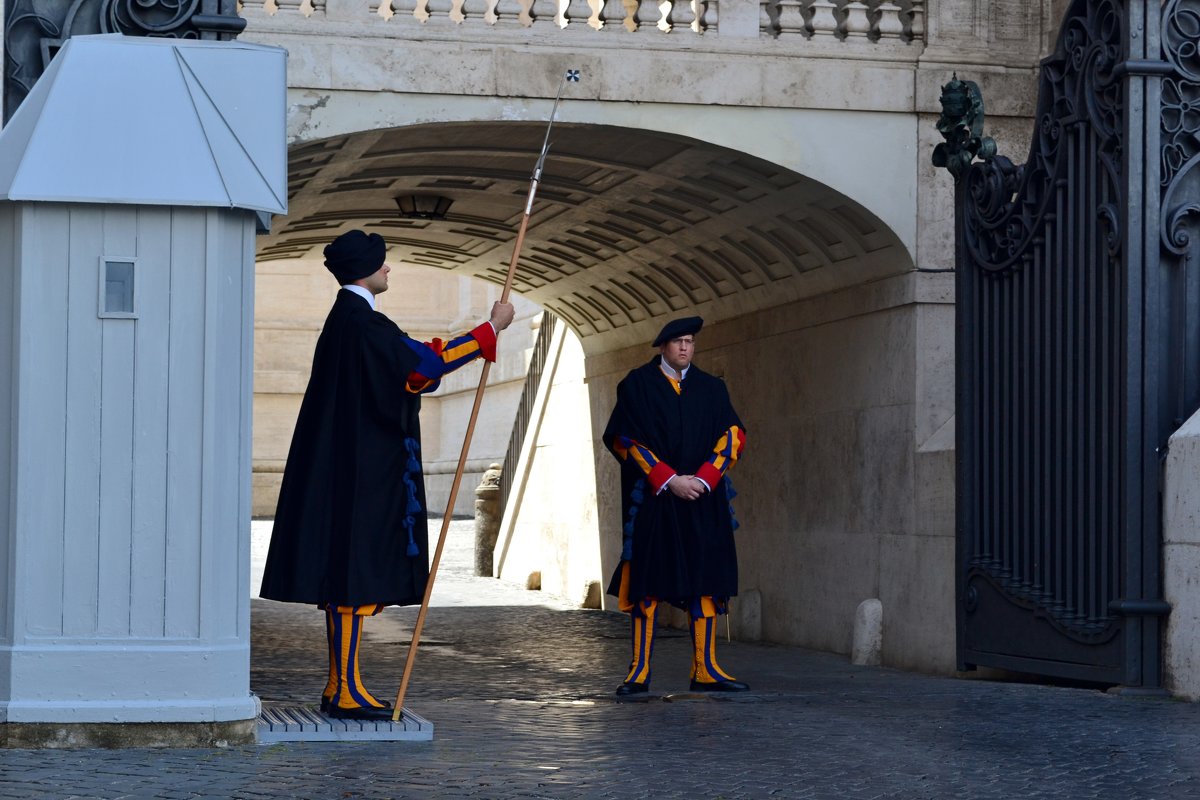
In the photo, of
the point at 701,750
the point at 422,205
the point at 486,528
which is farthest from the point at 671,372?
the point at 486,528

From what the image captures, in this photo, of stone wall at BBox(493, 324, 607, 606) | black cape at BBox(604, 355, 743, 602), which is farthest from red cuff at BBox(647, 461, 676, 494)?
stone wall at BBox(493, 324, 607, 606)

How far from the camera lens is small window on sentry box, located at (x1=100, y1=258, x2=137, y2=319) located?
6555 mm

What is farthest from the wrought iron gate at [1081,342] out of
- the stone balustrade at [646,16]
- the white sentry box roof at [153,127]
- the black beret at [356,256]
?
the white sentry box roof at [153,127]

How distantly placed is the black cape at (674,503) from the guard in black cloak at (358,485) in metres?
2.07

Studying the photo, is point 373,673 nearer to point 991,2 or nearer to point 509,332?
point 991,2

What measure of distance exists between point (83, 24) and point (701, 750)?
3.66 metres

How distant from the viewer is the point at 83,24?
7.44 meters

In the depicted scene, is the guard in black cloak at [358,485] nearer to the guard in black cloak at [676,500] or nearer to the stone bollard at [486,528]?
the guard in black cloak at [676,500]

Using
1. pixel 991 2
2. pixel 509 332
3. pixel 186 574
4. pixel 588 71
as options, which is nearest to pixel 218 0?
pixel 186 574

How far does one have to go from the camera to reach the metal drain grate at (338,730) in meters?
6.76

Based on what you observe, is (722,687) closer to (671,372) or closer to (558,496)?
(671,372)

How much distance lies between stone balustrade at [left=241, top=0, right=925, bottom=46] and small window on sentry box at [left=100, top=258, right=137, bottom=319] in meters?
4.19

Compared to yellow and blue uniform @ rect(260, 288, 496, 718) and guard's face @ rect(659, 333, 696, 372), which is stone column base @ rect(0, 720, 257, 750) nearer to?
yellow and blue uniform @ rect(260, 288, 496, 718)

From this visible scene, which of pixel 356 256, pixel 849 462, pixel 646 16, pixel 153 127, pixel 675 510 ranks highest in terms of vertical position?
pixel 646 16
